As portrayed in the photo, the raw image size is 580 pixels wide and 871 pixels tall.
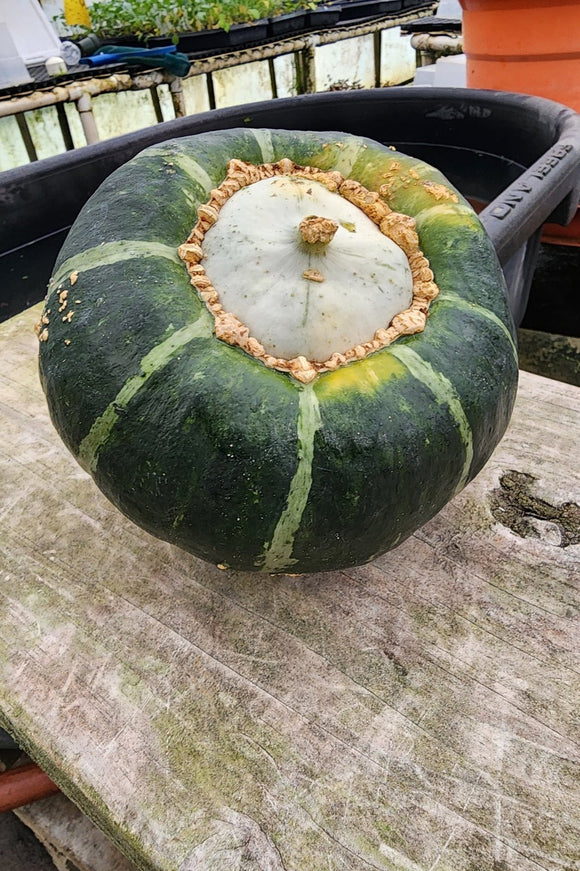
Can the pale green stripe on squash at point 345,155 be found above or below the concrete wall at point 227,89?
above

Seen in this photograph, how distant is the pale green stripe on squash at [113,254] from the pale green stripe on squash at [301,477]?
0.89 feet

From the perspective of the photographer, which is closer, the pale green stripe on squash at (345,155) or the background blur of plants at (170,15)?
the pale green stripe on squash at (345,155)

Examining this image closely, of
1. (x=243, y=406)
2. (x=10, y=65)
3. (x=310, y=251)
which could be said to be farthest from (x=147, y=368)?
(x=10, y=65)

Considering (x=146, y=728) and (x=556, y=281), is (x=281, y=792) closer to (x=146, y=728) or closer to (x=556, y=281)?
(x=146, y=728)

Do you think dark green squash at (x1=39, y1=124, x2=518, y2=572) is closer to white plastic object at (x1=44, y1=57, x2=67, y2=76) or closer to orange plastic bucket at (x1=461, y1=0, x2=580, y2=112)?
orange plastic bucket at (x1=461, y1=0, x2=580, y2=112)

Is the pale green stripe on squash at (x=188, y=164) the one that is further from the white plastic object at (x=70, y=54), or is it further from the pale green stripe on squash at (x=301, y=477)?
the white plastic object at (x=70, y=54)

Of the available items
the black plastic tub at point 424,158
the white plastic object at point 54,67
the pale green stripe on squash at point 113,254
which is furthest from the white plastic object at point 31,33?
the pale green stripe on squash at point 113,254

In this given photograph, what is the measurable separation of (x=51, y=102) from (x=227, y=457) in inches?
A: 107

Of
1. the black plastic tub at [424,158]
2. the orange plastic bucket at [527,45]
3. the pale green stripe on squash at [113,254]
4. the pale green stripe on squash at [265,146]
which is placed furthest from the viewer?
the orange plastic bucket at [527,45]

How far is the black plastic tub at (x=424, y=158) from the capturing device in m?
1.21

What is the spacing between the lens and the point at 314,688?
78cm

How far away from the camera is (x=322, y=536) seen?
2.43ft

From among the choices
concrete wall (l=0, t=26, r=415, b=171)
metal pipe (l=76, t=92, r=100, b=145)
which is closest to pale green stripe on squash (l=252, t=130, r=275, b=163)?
concrete wall (l=0, t=26, r=415, b=171)

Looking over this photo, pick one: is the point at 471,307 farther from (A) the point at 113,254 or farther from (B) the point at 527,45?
(B) the point at 527,45
